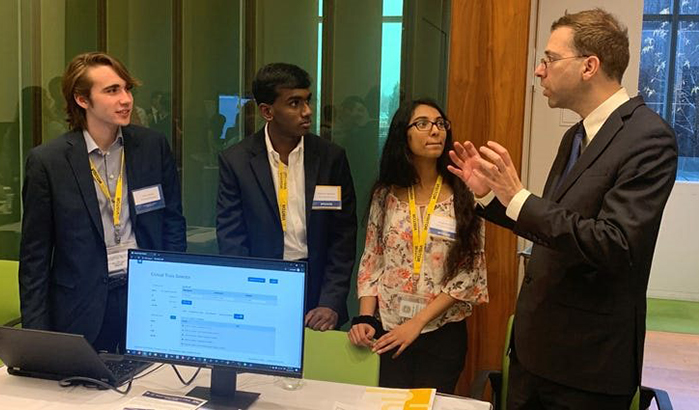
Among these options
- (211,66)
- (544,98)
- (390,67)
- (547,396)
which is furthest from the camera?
(211,66)

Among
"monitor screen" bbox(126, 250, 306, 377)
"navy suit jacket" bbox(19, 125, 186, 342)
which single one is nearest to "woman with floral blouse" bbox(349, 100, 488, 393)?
"monitor screen" bbox(126, 250, 306, 377)

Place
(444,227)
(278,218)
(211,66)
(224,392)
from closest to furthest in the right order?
(224,392), (444,227), (278,218), (211,66)

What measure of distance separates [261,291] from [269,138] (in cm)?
119

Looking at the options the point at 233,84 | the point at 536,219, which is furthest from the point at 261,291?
the point at 233,84

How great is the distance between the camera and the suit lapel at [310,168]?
2.79 metres

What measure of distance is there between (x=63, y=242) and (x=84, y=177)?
249mm

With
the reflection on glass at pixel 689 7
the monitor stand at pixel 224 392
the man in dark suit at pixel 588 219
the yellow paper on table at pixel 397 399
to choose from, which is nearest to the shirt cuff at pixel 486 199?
the man in dark suit at pixel 588 219

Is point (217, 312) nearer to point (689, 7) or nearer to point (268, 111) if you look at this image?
point (268, 111)

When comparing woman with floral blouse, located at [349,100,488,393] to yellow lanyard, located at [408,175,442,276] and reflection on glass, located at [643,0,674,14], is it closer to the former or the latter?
yellow lanyard, located at [408,175,442,276]

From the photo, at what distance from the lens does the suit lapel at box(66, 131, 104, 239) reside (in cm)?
252

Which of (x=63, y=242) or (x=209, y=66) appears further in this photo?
(x=209, y=66)

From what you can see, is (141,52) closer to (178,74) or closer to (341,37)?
(178,74)

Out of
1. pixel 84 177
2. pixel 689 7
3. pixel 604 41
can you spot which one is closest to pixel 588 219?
pixel 604 41

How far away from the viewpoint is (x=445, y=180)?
8.57 feet
